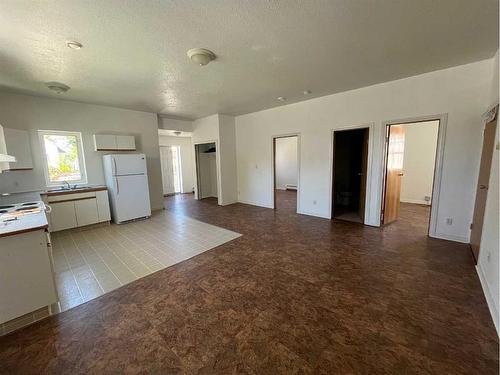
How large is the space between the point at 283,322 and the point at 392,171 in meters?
3.64

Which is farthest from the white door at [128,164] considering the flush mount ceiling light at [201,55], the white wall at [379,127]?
the flush mount ceiling light at [201,55]

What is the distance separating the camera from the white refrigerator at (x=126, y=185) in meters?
4.46

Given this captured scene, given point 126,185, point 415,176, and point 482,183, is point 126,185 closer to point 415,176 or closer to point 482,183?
point 482,183

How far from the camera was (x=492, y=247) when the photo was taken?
2.01 m

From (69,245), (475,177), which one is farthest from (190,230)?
(475,177)

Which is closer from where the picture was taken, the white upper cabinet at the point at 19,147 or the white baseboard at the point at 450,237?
the white baseboard at the point at 450,237

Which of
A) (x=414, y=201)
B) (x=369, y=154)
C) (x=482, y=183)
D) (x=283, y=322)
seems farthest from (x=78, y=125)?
(x=414, y=201)

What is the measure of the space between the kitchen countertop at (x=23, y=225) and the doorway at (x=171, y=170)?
5.87 metres

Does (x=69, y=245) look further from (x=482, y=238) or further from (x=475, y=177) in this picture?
(x=475, y=177)

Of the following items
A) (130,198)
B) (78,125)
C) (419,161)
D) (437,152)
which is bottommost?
(130,198)

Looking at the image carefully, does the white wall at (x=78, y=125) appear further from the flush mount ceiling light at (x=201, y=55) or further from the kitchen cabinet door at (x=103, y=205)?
the flush mount ceiling light at (x=201, y=55)

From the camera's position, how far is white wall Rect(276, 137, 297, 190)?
8.45 meters

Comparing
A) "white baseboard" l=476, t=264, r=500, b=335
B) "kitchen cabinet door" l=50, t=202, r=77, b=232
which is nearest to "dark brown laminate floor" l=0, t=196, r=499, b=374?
"white baseboard" l=476, t=264, r=500, b=335

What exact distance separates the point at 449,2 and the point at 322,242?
3.05 metres
